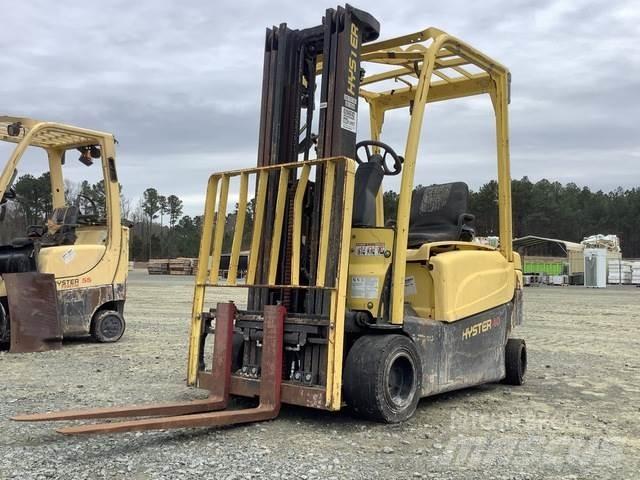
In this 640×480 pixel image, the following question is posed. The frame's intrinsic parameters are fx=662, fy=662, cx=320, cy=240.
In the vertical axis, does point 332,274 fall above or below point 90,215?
below

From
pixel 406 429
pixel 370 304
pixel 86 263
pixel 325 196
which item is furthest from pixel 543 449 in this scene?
pixel 86 263

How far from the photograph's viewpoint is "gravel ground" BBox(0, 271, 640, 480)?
151 inches

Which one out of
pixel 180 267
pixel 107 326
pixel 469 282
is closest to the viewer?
pixel 469 282

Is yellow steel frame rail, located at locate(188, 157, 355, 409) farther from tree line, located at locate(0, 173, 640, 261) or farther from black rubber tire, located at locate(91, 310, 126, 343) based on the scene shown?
tree line, located at locate(0, 173, 640, 261)

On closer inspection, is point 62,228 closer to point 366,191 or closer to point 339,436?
point 366,191

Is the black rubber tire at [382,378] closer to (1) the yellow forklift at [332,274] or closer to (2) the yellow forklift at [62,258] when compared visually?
(1) the yellow forklift at [332,274]

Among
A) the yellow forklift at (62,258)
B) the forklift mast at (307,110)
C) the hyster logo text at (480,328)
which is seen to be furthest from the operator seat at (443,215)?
the yellow forklift at (62,258)

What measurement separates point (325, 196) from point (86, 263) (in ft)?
19.7

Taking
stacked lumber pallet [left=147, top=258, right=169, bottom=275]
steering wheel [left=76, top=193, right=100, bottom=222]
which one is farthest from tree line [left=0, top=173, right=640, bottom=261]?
steering wheel [left=76, top=193, right=100, bottom=222]

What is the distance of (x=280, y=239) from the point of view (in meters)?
5.30

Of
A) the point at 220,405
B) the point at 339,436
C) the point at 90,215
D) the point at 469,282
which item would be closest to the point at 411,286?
the point at 469,282

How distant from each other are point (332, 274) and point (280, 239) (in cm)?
68

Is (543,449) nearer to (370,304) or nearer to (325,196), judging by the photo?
(370,304)

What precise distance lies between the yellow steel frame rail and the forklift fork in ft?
0.99
